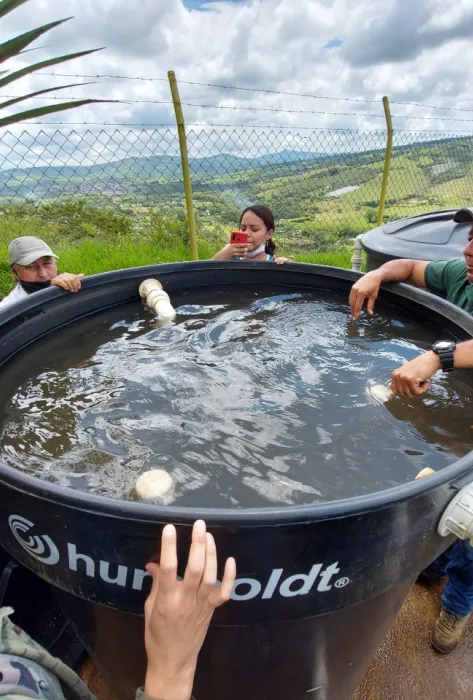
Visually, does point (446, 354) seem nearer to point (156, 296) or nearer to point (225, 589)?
point (225, 589)

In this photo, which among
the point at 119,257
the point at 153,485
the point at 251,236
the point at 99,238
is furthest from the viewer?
the point at 99,238

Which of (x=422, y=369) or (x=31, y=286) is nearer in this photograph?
(x=422, y=369)

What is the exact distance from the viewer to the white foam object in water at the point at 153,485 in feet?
3.86

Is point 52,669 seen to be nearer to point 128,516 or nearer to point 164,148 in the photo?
point 128,516

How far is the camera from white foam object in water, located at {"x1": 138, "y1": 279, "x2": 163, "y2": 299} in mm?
2418

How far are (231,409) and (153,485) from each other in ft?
1.61

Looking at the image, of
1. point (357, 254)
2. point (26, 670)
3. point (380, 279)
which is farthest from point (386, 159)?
point (26, 670)

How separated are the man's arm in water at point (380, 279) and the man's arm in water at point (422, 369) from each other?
0.67 meters

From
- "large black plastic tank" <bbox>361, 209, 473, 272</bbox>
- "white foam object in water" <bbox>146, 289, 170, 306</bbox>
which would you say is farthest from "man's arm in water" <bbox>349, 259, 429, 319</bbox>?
"white foam object in water" <bbox>146, 289, 170, 306</bbox>

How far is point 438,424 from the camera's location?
154 cm

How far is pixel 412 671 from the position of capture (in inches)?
62.2

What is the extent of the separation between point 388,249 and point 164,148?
8.51 feet

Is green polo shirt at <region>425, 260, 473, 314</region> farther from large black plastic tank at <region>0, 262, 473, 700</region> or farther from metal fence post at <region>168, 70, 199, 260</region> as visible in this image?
metal fence post at <region>168, 70, 199, 260</region>

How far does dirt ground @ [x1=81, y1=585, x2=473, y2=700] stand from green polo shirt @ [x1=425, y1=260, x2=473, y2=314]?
1452 millimetres
